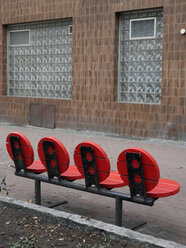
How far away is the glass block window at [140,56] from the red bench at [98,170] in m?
7.11

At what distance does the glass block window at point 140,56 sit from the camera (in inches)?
478

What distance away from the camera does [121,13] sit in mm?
12781

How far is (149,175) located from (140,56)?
857cm

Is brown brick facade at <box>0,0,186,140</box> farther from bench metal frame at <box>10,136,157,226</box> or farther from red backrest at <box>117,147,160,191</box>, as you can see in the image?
red backrest at <box>117,147,160,191</box>

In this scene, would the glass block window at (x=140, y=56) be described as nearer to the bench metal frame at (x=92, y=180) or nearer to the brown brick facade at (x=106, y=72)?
the brown brick facade at (x=106, y=72)

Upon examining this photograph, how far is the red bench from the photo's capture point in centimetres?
439

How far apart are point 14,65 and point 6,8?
2.05m

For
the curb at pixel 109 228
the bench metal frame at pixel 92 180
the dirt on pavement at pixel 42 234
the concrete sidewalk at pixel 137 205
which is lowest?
the concrete sidewalk at pixel 137 205

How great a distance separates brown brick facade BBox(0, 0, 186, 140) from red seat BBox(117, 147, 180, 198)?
704cm

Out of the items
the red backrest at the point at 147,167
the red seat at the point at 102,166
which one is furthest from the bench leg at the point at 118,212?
the red backrest at the point at 147,167

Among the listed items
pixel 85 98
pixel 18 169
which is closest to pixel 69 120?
pixel 85 98

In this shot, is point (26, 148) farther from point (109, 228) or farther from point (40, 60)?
point (40, 60)

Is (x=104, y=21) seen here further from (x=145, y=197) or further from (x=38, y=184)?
(x=145, y=197)

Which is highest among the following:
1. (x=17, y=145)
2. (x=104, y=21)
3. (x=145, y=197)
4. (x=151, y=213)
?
(x=104, y=21)
